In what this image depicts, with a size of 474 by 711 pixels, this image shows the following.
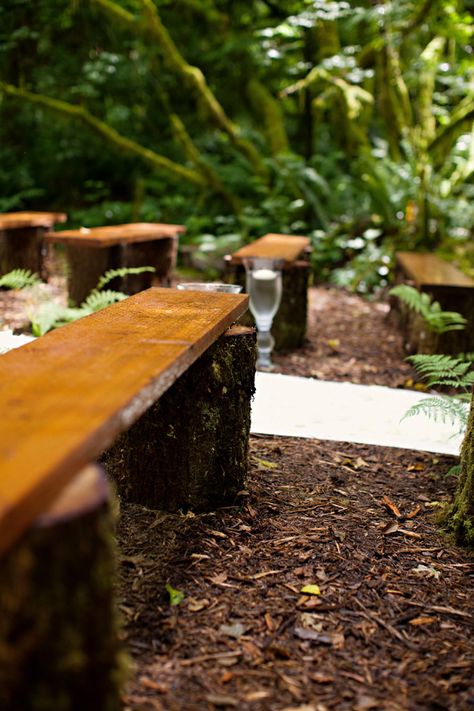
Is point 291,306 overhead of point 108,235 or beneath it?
beneath

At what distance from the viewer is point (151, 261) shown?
7523mm

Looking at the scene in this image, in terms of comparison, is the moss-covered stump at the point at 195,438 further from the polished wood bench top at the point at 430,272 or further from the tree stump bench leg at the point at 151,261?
the tree stump bench leg at the point at 151,261

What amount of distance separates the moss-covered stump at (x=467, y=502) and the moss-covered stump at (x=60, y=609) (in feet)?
5.85

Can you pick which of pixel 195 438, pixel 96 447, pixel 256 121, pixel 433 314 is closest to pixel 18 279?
pixel 195 438

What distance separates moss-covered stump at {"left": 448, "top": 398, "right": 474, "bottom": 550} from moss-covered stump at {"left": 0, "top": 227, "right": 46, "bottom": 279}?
6.04m

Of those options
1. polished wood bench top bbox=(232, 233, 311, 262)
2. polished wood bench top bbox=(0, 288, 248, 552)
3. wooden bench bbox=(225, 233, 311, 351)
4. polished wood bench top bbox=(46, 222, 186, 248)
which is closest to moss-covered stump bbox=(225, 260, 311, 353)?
wooden bench bbox=(225, 233, 311, 351)

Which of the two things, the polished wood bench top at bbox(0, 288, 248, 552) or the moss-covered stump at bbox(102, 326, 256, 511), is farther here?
the moss-covered stump at bbox(102, 326, 256, 511)

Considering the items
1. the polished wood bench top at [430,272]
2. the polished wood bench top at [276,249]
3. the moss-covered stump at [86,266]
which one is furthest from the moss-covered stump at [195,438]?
the moss-covered stump at [86,266]

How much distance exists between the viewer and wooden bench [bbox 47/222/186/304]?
19.6 ft

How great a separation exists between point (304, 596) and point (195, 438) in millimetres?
748

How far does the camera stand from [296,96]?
12602mm

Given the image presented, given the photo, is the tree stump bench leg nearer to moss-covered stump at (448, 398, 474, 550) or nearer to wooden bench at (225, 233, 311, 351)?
wooden bench at (225, 233, 311, 351)

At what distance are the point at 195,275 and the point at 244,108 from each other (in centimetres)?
469

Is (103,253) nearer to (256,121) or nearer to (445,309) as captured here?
(445,309)
